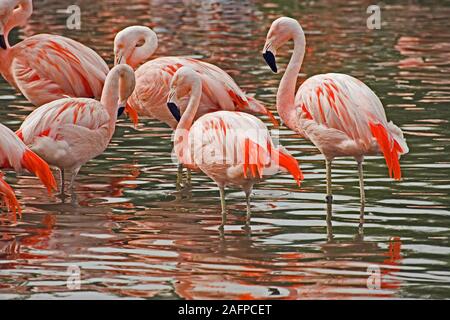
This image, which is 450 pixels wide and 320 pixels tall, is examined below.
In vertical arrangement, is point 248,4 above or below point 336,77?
below

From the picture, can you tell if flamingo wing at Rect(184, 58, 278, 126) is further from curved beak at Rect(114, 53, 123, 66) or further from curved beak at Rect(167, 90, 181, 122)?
curved beak at Rect(167, 90, 181, 122)

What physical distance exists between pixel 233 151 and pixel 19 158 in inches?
54.2

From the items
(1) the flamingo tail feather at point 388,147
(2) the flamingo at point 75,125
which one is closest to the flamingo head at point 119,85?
(2) the flamingo at point 75,125

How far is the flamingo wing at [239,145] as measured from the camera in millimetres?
7156

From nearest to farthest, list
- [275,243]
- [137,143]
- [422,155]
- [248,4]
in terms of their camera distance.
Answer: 1. [275,243]
2. [422,155]
3. [137,143]
4. [248,4]

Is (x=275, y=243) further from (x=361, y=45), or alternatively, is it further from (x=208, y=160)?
(x=361, y=45)

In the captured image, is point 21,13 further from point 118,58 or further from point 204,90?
point 204,90

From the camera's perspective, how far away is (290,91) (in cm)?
835

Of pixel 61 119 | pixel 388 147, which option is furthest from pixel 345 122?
pixel 61 119

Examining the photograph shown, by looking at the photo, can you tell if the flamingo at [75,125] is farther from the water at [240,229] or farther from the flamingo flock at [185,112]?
the water at [240,229]

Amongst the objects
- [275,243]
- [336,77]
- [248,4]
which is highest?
[336,77]
